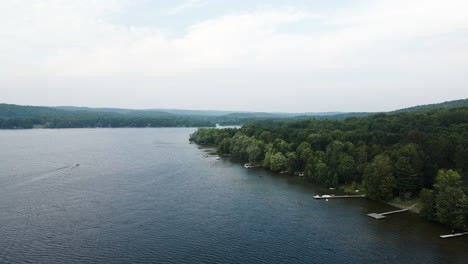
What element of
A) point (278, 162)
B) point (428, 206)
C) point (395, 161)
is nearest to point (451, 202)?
point (428, 206)

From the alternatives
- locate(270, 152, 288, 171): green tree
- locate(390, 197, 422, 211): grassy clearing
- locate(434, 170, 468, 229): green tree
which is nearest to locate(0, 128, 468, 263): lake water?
locate(434, 170, 468, 229): green tree

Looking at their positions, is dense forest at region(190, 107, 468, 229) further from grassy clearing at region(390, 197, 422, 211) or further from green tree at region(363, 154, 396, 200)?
grassy clearing at region(390, 197, 422, 211)

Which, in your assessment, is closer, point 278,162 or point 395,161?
point 395,161

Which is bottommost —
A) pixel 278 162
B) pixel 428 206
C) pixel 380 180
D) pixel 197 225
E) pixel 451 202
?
pixel 197 225

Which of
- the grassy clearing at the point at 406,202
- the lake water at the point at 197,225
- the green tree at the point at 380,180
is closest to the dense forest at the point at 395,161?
the green tree at the point at 380,180

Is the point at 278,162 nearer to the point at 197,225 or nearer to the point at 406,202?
the point at 406,202

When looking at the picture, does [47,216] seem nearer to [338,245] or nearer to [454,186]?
[338,245]

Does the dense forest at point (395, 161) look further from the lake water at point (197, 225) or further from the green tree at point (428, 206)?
the lake water at point (197, 225)

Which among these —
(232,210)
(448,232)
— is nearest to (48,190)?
(232,210)
